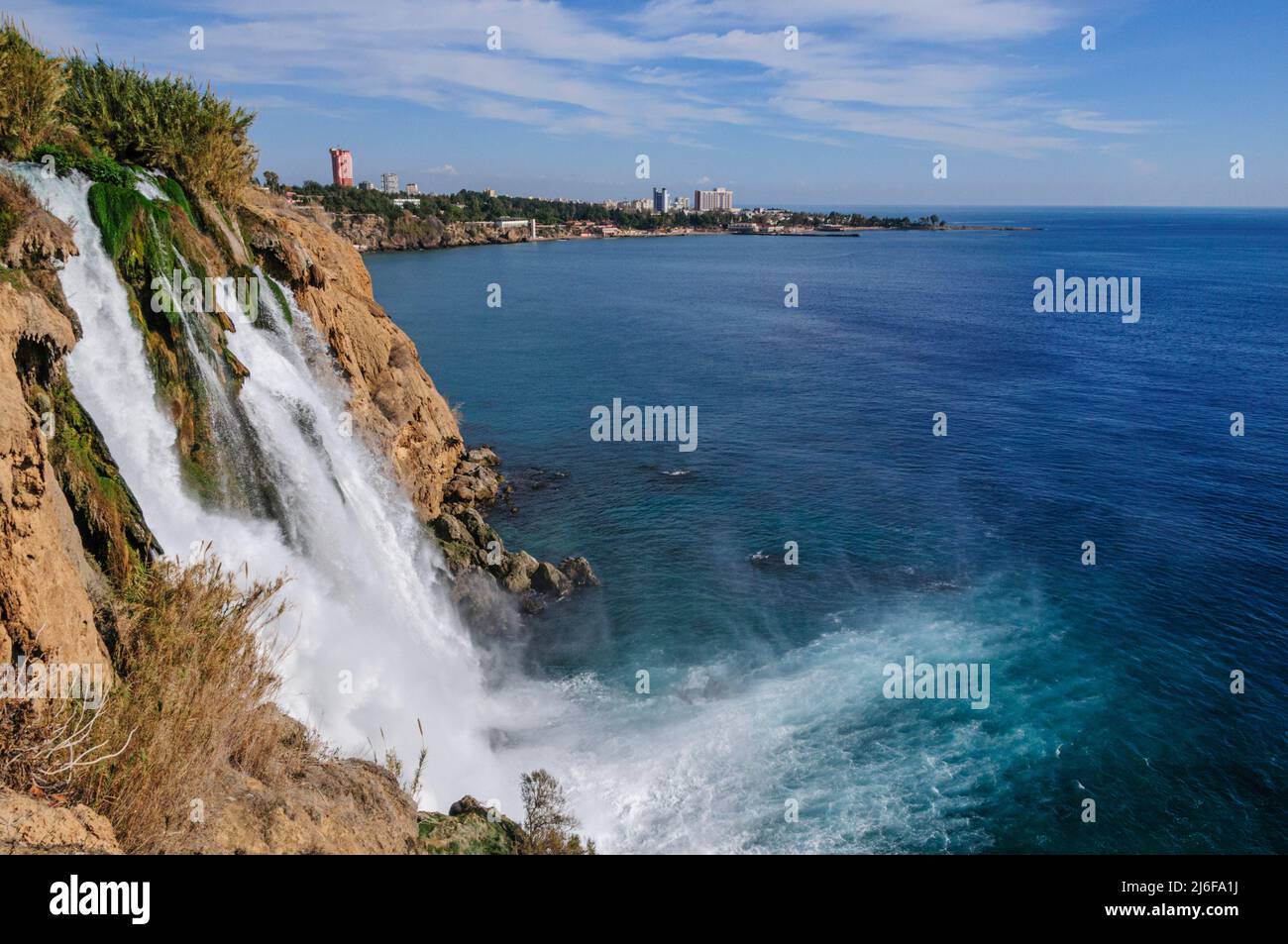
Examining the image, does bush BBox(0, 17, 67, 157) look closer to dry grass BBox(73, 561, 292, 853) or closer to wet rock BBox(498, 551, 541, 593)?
dry grass BBox(73, 561, 292, 853)

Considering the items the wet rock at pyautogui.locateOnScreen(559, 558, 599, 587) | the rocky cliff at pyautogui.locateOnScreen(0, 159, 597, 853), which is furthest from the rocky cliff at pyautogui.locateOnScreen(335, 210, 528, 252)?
the wet rock at pyautogui.locateOnScreen(559, 558, 599, 587)

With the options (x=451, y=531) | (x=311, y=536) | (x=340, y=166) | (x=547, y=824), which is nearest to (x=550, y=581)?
(x=451, y=531)

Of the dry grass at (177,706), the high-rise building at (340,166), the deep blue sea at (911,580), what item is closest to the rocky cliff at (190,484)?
the dry grass at (177,706)

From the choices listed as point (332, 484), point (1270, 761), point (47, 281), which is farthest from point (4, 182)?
point (1270, 761)

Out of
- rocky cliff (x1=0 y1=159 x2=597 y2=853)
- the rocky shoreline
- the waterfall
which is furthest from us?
the rocky shoreline
